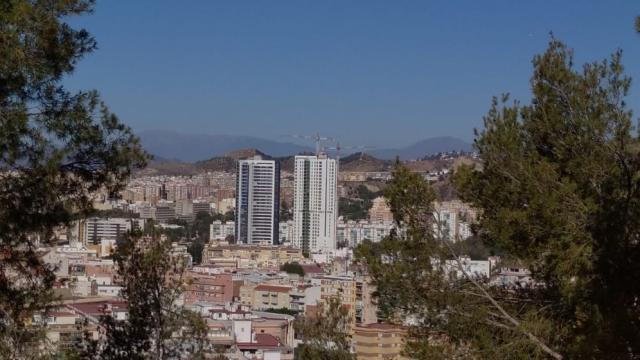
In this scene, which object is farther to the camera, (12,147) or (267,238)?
(267,238)

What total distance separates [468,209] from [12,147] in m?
2.65

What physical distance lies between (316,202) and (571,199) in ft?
190

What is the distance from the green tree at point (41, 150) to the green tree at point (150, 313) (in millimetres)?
1497

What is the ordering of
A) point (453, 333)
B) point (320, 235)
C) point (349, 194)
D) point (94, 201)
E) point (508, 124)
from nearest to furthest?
point (94, 201) < point (453, 333) < point (508, 124) < point (320, 235) < point (349, 194)

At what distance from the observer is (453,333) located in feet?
16.0

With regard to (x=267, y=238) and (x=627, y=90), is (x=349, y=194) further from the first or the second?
(x=627, y=90)

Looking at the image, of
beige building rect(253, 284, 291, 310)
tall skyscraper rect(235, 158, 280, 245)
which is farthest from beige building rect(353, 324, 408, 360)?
tall skyscraper rect(235, 158, 280, 245)

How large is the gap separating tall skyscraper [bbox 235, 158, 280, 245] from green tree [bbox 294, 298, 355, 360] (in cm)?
5784

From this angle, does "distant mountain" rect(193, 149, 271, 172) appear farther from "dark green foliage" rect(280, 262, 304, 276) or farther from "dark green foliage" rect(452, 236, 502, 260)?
"dark green foliage" rect(452, 236, 502, 260)

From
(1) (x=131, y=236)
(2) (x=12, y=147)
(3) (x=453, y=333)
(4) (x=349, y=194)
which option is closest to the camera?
(2) (x=12, y=147)

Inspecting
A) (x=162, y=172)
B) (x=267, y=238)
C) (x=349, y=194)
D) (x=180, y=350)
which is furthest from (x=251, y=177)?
(x=180, y=350)

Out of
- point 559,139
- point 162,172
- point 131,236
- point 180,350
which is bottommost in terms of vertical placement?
point 180,350

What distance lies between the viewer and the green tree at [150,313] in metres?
6.16

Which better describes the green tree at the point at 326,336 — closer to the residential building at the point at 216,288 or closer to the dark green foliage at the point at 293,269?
the residential building at the point at 216,288
